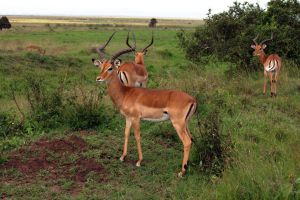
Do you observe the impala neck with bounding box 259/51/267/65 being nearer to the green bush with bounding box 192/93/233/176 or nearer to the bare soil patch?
the green bush with bounding box 192/93/233/176

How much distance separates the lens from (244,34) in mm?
14633

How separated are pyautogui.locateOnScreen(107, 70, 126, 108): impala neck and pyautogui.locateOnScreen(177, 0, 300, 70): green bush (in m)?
8.62

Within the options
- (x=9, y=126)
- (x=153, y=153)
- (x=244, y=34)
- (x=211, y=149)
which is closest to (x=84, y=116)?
(x=9, y=126)

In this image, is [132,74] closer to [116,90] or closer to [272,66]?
[116,90]

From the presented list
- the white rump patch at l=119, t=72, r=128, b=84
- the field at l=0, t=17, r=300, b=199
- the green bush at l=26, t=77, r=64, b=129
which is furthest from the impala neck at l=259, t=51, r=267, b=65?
the green bush at l=26, t=77, r=64, b=129

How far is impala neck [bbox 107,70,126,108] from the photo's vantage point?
21.4 feet

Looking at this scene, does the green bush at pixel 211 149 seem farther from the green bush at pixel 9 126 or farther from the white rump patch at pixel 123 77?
the white rump patch at pixel 123 77

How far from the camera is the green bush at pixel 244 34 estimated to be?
1458 centimetres

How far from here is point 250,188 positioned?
14.1 feet

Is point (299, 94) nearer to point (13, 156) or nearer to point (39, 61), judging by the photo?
point (13, 156)

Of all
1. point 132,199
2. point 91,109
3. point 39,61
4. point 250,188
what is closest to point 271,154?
point 250,188

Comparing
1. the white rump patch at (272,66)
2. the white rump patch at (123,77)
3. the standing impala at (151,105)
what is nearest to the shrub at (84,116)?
the standing impala at (151,105)

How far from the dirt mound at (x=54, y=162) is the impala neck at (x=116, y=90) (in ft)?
2.83

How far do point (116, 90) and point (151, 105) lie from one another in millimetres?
796
